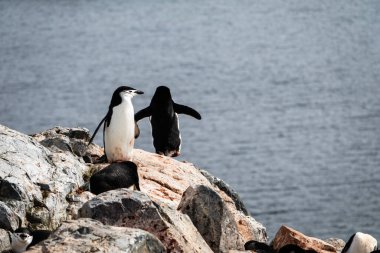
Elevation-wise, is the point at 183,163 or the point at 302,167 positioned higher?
the point at 183,163

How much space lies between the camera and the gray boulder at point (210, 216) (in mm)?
11836

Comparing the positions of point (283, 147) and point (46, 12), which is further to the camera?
point (46, 12)

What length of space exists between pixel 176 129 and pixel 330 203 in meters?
31.4

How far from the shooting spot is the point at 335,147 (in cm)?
6331

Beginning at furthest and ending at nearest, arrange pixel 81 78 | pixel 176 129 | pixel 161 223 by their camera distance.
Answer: pixel 81 78 → pixel 176 129 → pixel 161 223

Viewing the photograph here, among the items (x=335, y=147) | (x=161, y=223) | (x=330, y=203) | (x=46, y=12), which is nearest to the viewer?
(x=161, y=223)

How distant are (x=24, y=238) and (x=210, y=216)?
8.02ft

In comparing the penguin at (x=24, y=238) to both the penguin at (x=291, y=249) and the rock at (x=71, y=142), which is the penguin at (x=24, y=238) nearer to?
the rock at (x=71, y=142)

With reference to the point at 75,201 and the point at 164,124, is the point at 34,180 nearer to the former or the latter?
the point at 75,201

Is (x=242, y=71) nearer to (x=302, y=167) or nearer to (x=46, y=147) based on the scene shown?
(x=302, y=167)

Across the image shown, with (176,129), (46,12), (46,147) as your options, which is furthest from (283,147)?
(46,12)

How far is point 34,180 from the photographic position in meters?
12.0

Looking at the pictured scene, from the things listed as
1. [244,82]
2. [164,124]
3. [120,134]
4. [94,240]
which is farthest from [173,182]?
[244,82]

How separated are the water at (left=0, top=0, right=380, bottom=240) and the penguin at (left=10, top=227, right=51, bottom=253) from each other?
29360 millimetres
